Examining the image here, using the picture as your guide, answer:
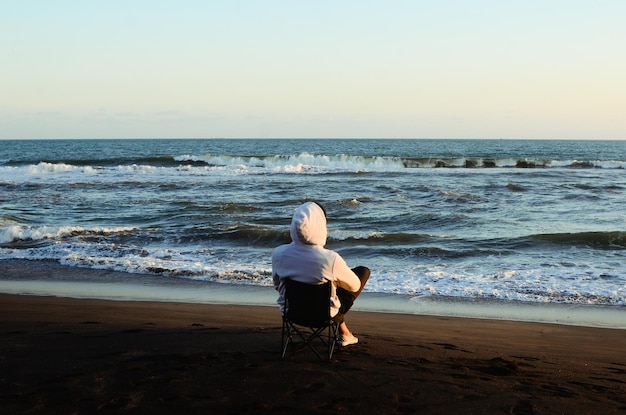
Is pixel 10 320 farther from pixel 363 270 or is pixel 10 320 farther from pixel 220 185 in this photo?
pixel 220 185

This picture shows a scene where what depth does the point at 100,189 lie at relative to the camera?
27.8 metres

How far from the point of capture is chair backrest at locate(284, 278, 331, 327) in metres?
5.31

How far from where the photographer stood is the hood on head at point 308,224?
5293 millimetres

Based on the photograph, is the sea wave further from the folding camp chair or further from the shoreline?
the folding camp chair

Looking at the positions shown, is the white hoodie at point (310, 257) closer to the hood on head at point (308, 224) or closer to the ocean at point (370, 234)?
the hood on head at point (308, 224)

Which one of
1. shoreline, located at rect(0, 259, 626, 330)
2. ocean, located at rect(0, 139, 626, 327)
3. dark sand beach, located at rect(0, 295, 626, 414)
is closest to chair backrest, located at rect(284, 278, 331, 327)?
dark sand beach, located at rect(0, 295, 626, 414)

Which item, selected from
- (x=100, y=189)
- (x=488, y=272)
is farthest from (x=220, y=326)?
(x=100, y=189)

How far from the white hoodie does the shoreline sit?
3.27 meters

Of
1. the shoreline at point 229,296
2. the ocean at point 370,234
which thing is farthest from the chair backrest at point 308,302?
the ocean at point 370,234

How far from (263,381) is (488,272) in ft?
22.8

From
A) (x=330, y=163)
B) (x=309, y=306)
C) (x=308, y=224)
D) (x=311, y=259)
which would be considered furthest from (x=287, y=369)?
(x=330, y=163)

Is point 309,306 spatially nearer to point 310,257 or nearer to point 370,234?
point 310,257

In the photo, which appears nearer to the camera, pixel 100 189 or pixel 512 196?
pixel 512 196

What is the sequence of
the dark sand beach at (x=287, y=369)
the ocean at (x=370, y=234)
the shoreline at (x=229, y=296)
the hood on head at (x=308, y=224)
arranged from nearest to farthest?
the dark sand beach at (x=287, y=369) < the hood on head at (x=308, y=224) < the shoreline at (x=229, y=296) < the ocean at (x=370, y=234)
